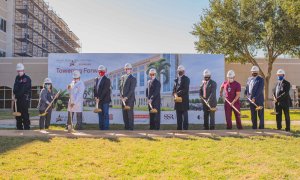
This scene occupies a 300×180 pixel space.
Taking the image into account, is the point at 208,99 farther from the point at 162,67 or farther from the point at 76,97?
the point at 76,97

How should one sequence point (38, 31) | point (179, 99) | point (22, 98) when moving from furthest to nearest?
point (38, 31), point (22, 98), point (179, 99)

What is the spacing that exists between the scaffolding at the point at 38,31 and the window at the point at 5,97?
36.6 feet

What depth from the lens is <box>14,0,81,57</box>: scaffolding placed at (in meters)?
50.5

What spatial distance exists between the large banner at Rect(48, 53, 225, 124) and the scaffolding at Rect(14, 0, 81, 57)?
119ft

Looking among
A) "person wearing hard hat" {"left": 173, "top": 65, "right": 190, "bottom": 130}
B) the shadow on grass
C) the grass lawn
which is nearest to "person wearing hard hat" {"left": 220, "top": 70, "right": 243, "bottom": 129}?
"person wearing hard hat" {"left": 173, "top": 65, "right": 190, "bottom": 130}

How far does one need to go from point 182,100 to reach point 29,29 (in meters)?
46.3

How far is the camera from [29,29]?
53.7m

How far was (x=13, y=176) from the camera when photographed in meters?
5.71

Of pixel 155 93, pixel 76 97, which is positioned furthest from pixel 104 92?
pixel 155 93

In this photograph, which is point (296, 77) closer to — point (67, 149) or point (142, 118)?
point (142, 118)

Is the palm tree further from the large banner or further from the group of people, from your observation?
the group of people

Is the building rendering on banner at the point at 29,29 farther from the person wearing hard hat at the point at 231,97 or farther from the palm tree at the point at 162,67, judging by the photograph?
the person wearing hard hat at the point at 231,97

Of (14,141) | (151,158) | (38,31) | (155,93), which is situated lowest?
(151,158)

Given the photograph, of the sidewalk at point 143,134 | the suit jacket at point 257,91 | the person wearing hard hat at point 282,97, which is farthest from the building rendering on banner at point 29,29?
the person wearing hard hat at point 282,97
